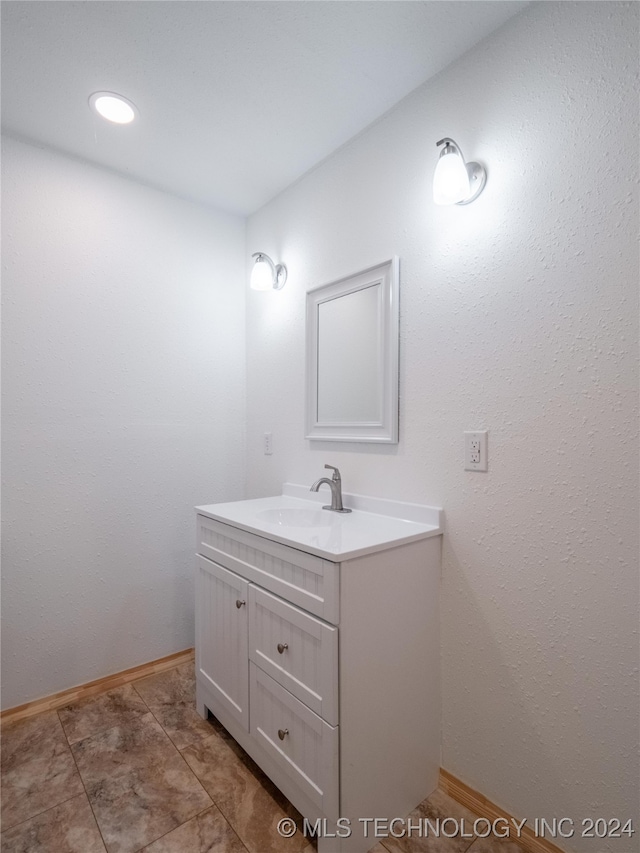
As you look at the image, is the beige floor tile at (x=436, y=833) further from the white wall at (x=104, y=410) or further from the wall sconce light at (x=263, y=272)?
the wall sconce light at (x=263, y=272)

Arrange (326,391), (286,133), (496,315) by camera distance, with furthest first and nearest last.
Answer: (326,391), (286,133), (496,315)

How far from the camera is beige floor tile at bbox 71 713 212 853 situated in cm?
122

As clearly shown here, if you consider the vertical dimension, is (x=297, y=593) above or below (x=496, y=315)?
below

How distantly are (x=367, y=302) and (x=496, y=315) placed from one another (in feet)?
1.76

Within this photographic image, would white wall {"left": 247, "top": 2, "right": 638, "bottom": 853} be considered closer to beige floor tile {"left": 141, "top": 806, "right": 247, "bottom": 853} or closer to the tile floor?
the tile floor

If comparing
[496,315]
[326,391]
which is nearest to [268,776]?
[326,391]

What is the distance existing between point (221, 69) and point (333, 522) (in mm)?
1578

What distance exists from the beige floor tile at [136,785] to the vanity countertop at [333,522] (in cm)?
82

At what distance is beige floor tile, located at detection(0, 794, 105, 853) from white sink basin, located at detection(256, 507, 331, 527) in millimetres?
984

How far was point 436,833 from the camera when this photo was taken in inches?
47.8

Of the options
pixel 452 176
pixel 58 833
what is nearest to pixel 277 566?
pixel 58 833

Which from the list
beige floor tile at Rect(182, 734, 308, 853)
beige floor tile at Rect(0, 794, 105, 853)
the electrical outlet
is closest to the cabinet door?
beige floor tile at Rect(182, 734, 308, 853)

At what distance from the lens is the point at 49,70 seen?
4.69 ft

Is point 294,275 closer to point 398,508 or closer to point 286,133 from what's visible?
point 286,133
